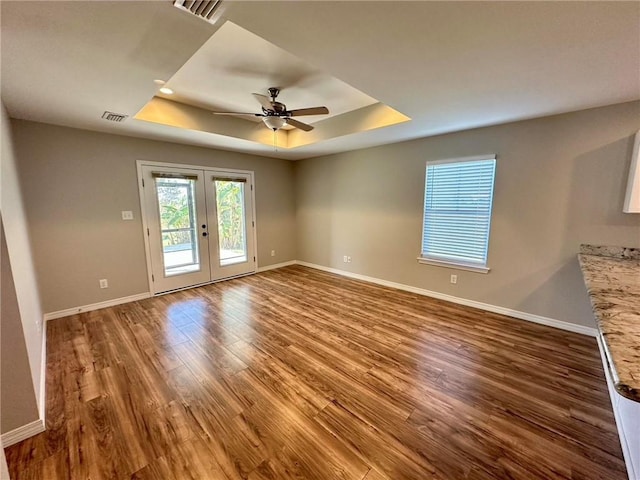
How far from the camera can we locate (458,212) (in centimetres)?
360

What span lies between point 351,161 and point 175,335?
3.88 meters

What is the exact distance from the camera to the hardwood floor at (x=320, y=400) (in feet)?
4.72

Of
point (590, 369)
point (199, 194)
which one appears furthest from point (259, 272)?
point (590, 369)

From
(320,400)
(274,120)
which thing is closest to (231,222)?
(274,120)

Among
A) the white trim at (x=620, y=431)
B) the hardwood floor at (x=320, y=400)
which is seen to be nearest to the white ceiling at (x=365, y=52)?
the white trim at (x=620, y=431)

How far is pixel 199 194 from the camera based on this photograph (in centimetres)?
437

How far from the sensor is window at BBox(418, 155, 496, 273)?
11.0 ft

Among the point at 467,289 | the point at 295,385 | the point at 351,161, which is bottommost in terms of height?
the point at 295,385

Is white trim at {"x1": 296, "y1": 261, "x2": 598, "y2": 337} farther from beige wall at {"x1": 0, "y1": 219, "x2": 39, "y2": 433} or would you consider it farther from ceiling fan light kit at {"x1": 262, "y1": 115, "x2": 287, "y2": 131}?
beige wall at {"x1": 0, "y1": 219, "x2": 39, "y2": 433}

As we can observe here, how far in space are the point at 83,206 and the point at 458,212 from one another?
200 inches

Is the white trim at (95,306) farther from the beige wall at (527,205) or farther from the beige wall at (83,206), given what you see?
the beige wall at (527,205)

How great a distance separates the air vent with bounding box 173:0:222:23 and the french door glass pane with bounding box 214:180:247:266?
345cm

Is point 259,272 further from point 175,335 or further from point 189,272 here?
point 175,335

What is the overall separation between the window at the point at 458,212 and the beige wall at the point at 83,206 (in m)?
3.92
